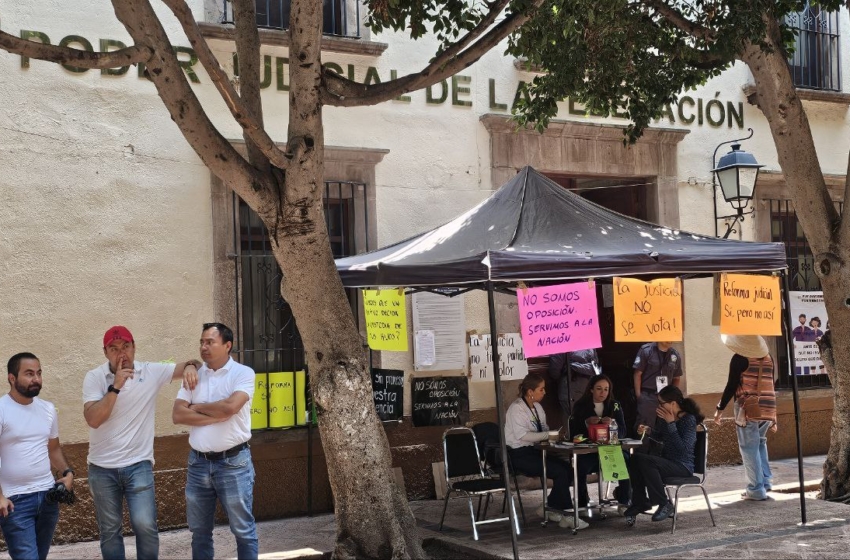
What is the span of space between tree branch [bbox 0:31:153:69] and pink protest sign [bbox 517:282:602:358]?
3046 millimetres

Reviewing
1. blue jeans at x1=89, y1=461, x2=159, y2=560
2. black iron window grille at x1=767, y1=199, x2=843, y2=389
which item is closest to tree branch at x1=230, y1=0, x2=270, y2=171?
blue jeans at x1=89, y1=461, x2=159, y2=560

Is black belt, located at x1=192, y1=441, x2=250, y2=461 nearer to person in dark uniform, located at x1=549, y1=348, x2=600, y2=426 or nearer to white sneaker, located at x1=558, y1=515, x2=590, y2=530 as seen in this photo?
white sneaker, located at x1=558, y1=515, x2=590, y2=530

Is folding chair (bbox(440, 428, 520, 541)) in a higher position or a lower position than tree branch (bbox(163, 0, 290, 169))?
lower

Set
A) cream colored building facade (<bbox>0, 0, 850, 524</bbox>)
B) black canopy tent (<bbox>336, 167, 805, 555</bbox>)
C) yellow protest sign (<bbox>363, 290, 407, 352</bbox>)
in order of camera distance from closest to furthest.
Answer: black canopy tent (<bbox>336, 167, 805, 555</bbox>) → yellow protest sign (<bbox>363, 290, 407, 352</bbox>) → cream colored building facade (<bbox>0, 0, 850, 524</bbox>)

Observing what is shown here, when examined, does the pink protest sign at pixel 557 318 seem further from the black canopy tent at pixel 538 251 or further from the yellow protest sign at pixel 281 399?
→ the yellow protest sign at pixel 281 399

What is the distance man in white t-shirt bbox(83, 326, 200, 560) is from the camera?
6.15 meters

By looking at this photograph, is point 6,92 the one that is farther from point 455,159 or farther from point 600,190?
point 600,190

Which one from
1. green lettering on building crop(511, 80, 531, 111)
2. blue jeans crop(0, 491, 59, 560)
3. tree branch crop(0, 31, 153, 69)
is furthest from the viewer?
green lettering on building crop(511, 80, 531, 111)

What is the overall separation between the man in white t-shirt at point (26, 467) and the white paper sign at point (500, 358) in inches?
203

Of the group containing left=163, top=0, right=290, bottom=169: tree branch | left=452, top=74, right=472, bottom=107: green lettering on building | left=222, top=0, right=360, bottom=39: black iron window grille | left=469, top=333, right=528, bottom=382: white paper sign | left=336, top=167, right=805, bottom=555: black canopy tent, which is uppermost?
left=222, top=0, right=360, bottom=39: black iron window grille

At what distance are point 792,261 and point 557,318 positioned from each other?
6.37m

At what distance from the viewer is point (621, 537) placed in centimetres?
802

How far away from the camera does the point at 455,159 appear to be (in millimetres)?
10703

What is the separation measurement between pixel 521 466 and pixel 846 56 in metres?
7.81
